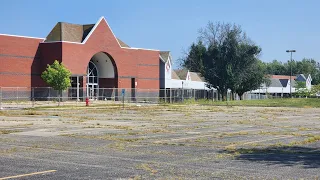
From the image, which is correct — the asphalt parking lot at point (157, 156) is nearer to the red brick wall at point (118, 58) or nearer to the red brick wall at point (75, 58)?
the red brick wall at point (75, 58)

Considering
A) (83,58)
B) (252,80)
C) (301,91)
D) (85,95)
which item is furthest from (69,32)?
(301,91)

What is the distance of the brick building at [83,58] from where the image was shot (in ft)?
206

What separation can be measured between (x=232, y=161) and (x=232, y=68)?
70.2m

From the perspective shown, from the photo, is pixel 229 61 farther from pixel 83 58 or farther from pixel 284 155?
pixel 284 155

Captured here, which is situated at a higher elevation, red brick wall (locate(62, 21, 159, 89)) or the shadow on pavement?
red brick wall (locate(62, 21, 159, 89))

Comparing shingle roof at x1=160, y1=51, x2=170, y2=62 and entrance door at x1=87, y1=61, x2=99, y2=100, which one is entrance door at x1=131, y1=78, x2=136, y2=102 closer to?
entrance door at x1=87, y1=61, x2=99, y2=100

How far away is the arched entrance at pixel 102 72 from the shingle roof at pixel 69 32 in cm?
400

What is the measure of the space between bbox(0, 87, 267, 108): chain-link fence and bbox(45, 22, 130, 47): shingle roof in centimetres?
731

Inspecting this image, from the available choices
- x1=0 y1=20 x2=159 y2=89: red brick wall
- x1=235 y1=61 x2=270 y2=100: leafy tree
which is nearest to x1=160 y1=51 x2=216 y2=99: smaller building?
x1=0 y1=20 x2=159 y2=89: red brick wall

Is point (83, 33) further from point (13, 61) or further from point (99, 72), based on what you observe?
point (13, 61)

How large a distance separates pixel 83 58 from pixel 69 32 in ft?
14.3

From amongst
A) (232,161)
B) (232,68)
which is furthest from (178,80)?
(232,161)

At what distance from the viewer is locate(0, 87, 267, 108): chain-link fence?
189ft

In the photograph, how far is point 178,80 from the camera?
90.4 meters
